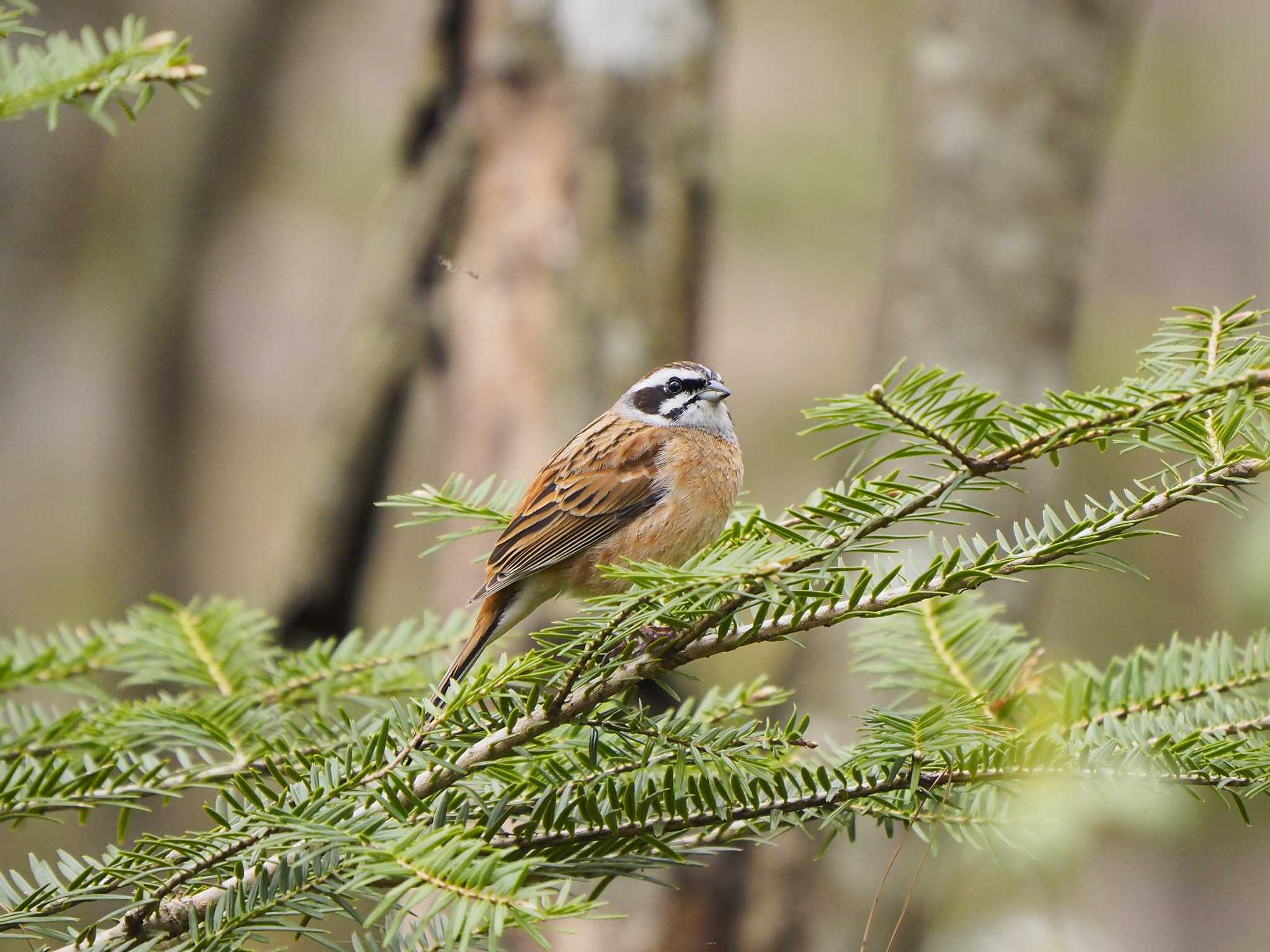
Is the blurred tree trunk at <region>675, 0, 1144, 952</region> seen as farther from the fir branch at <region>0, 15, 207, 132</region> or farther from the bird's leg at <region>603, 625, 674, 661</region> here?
the fir branch at <region>0, 15, 207, 132</region>

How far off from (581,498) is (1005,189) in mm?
2552

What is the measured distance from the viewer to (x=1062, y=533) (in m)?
1.42

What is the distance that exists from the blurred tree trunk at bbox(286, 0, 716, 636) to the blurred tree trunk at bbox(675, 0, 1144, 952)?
1.00 meters

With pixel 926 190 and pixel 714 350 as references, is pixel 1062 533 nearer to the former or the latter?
pixel 926 190

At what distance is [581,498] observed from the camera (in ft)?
9.80

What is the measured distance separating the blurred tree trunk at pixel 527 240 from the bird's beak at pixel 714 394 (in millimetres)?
879

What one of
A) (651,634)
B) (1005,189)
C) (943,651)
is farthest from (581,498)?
(1005,189)

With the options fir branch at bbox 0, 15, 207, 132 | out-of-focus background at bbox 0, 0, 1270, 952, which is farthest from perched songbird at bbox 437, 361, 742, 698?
fir branch at bbox 0, 15, 207, 132

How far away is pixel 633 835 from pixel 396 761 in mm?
321

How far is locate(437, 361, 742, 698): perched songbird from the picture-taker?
9.11 feet

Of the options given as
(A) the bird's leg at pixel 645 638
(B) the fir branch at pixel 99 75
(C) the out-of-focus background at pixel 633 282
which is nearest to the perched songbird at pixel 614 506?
(A) the bird's leg at pixel 645 638

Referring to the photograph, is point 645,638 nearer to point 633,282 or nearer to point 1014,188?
point 633,282

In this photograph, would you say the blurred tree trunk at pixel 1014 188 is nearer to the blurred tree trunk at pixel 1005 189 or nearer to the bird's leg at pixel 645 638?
the blurred tree trunk at pixel 1005 189

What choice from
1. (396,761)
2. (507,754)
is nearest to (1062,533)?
(507,754)
